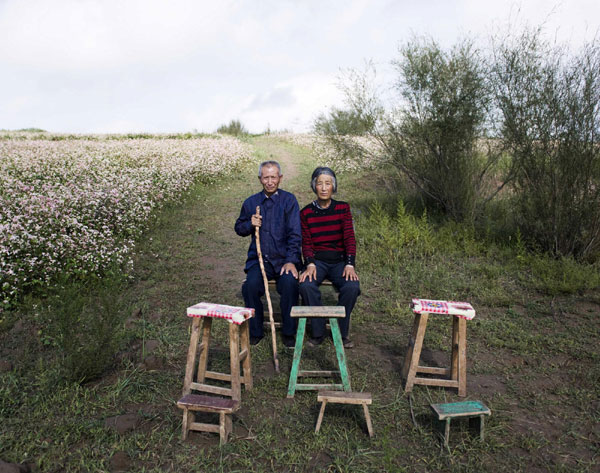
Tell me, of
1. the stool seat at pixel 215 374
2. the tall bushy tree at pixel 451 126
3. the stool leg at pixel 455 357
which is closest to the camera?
the stool seat at pixel 215 374

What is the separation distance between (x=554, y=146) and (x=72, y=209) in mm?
7180

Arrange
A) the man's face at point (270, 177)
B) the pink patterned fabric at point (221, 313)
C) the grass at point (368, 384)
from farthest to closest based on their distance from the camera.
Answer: the man's face at point (270, 177)
the pink patterned fabric at point (221, 313)
the grass at point (368, 384)

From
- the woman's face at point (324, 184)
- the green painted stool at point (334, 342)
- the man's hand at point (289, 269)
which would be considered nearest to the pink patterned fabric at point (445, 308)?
the green painted stool at point (334, 342)

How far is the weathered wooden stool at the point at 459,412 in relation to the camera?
119 inches

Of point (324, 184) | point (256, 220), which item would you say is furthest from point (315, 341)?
point (324, 184)

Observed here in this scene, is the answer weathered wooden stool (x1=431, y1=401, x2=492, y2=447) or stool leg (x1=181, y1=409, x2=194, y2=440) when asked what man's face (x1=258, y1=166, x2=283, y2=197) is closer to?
stool leg (x1=181, y1=409, x2=194, y2=440)

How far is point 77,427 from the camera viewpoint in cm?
317

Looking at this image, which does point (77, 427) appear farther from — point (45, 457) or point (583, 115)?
point (583, 115)

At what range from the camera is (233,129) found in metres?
32.1

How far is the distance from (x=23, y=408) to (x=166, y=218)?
6.15 m

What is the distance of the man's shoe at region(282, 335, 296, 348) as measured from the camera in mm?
4508

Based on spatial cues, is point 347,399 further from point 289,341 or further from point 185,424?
point 289,341

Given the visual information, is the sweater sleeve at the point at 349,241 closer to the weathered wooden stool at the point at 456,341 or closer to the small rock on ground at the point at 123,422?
the weathered wooden stool at the point at 456,341

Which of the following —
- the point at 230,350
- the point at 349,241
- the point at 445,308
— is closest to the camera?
the point at 230,350
